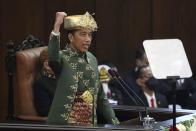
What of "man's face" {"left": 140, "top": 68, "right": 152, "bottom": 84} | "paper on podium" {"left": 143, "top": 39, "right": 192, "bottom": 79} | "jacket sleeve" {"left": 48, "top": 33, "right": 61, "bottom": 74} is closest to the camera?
"paper on podium" {"left": 143, "top": 39, "right": 192, "bottom": 79}

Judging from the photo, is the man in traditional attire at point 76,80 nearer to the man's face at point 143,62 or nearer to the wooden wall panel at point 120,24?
the man's face at point 143,62

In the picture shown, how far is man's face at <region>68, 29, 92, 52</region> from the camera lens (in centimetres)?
336

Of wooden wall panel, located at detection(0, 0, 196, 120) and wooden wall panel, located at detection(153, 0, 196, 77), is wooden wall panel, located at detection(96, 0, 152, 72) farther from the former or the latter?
wooden wall panel, located at detection(153, 0, 196, 77)

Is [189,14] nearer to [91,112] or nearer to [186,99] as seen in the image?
[186,99]

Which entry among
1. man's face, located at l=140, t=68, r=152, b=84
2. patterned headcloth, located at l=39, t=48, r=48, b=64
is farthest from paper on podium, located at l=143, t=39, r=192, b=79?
man's face, located at l=140, t=68, r=152, b=84

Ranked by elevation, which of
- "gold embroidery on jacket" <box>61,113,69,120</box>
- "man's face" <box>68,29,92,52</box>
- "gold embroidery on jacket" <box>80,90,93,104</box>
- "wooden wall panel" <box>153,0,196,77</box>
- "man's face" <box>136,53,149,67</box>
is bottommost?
"gold embroidery on jacket" <box>61,113,69,120</box>

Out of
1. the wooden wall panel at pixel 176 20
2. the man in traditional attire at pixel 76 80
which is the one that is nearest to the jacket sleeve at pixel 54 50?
the man in traditional attire at pixel 76 80

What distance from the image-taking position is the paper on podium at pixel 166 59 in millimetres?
2778

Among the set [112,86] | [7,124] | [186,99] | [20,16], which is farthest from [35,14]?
[7,124]

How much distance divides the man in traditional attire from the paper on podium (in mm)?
590

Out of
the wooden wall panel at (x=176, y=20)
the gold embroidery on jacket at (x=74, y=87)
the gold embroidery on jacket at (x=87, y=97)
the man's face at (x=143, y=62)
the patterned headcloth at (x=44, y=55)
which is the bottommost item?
the gold embroidery on jacket at (x=87, y=97)

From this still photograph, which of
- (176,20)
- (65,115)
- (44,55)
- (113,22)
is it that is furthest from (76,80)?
(176,20)

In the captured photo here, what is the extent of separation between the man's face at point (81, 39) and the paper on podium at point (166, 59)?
1.88 feet

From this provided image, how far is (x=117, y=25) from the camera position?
20.4 feet
